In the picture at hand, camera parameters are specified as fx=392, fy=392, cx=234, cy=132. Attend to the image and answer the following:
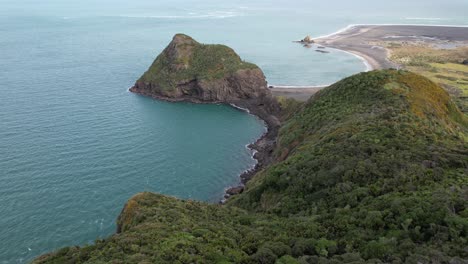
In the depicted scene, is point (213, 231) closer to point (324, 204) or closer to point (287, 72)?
point (324, 204)

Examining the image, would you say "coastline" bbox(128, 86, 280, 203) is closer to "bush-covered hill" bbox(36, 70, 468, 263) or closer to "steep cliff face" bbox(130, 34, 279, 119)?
"steep cliff face" bbox(130, 34, 279, 119)

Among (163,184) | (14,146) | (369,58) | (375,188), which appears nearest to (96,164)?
(163,184)

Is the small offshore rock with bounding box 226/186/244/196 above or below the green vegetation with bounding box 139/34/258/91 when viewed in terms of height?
below

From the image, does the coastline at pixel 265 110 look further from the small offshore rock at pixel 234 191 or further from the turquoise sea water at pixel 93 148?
the turquoise sea water at pixel 93 148

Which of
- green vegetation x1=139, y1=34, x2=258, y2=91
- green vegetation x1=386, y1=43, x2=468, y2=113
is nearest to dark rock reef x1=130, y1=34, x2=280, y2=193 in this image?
green vegetation x1=139, y1=34, x2=258, y2=91

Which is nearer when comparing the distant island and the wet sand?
the distant island

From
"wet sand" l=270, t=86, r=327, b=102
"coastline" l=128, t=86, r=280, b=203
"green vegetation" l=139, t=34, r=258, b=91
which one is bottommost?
"coastline" l=128, t=86, r=280, b=203

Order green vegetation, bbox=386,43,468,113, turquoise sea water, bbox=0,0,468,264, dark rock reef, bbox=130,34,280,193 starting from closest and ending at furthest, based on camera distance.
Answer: turquoise sea water, bbox=0,0,468,264
dark rock reef, bbox=130,34,280,193
green vegetation, bbox=386,43,468,113
